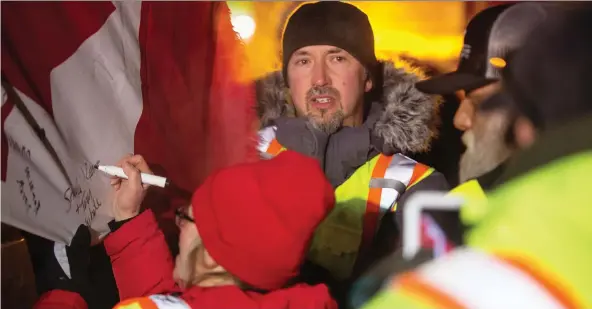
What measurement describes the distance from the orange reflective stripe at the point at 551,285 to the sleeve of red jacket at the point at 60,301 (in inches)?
21.8

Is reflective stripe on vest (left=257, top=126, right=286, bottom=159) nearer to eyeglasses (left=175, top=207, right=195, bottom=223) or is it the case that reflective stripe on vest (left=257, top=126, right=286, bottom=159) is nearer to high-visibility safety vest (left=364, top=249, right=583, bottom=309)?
eyeglasses (left=175, top=207, right=195, bottom=223)

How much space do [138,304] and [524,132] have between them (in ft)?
1.66

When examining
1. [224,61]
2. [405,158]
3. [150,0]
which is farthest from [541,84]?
[150,0]

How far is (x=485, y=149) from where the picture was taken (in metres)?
0.82

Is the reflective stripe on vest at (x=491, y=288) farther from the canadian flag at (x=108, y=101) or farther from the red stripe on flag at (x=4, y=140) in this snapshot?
the red stripe on flag at (x=4, y=140)

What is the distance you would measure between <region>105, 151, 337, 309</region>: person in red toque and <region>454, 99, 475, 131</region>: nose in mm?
207

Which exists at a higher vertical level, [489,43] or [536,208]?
[489,43]

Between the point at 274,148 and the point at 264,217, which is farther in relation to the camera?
the point at 274,148

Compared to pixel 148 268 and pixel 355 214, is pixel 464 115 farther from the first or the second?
pixel 148 268

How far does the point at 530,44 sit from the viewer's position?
796 millimetres

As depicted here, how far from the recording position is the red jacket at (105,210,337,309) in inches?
30.2

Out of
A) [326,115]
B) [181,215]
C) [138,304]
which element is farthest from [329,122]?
[138,304]

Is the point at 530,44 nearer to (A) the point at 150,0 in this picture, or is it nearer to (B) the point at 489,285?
(B) the point at 489,285

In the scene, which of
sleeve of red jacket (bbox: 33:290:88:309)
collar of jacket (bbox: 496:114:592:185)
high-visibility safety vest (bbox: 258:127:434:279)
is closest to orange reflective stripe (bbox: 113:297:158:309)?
sleeve of red jacket (bbox: 33:290:88:309)
